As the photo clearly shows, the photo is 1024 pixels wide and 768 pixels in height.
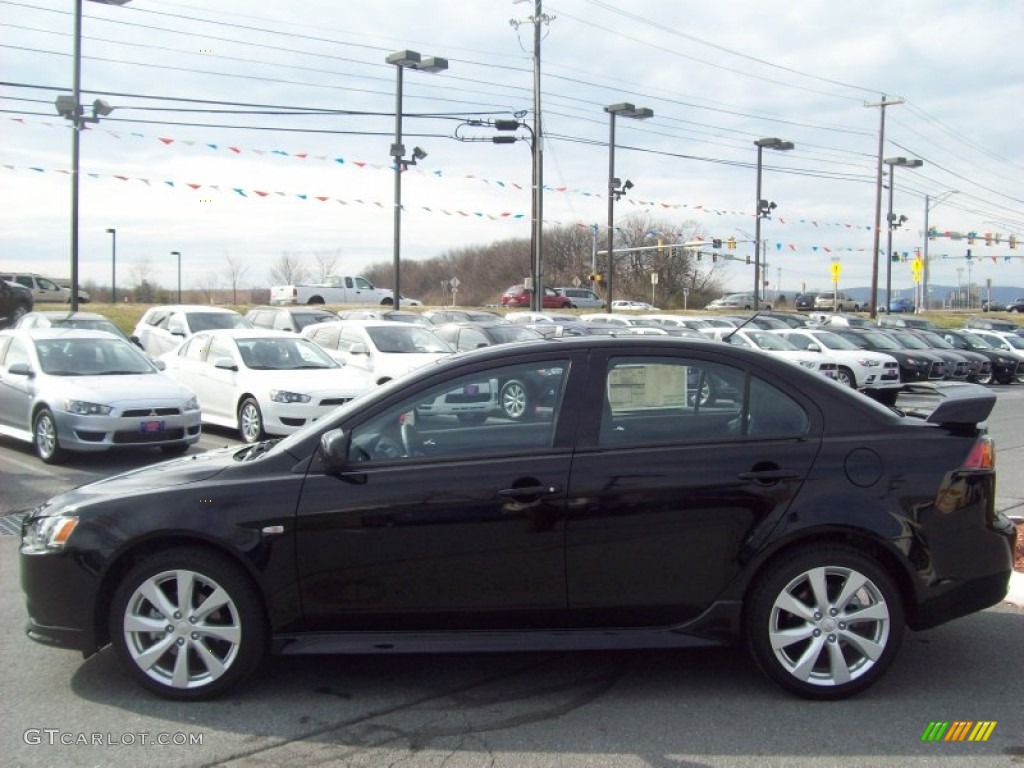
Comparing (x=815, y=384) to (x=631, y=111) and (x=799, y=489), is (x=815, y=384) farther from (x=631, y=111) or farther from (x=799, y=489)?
(x=631, y=111)

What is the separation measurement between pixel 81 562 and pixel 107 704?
24.6 inches

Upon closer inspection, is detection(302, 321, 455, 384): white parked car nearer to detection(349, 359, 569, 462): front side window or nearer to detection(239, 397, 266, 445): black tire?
detection(239, 397, 266, 445): black tire

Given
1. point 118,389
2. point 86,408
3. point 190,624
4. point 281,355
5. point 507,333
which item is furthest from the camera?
point 507,333

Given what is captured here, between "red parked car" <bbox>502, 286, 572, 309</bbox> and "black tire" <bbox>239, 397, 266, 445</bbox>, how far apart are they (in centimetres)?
4432

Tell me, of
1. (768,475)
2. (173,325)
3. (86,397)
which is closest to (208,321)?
(173,325)

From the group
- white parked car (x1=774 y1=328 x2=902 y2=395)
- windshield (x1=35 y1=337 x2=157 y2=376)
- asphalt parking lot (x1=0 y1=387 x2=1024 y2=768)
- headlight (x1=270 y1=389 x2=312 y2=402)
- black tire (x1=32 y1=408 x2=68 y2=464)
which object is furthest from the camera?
white parked car (x1=774 y1=328 x2=902 y2=395)

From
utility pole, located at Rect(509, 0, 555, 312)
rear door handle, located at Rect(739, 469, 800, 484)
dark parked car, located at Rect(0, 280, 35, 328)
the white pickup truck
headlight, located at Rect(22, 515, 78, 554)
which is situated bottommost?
headlight, located at Rect(22, 515, 78, 554)

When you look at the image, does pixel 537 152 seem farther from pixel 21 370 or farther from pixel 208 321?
pixel 21 370

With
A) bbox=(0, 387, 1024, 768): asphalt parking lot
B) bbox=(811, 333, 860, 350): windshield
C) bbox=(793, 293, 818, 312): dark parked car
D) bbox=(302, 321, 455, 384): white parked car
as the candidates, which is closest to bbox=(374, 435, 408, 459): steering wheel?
bbox=(0, 387, 1024, 768): asphalt parking lot

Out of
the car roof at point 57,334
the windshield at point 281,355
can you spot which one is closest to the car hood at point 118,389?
the car roof at point 57,334

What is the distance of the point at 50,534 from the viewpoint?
448 centimetres

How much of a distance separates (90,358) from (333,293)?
36695mm

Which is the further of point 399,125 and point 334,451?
point 399,125

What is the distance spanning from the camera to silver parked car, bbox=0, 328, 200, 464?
11.0 m
